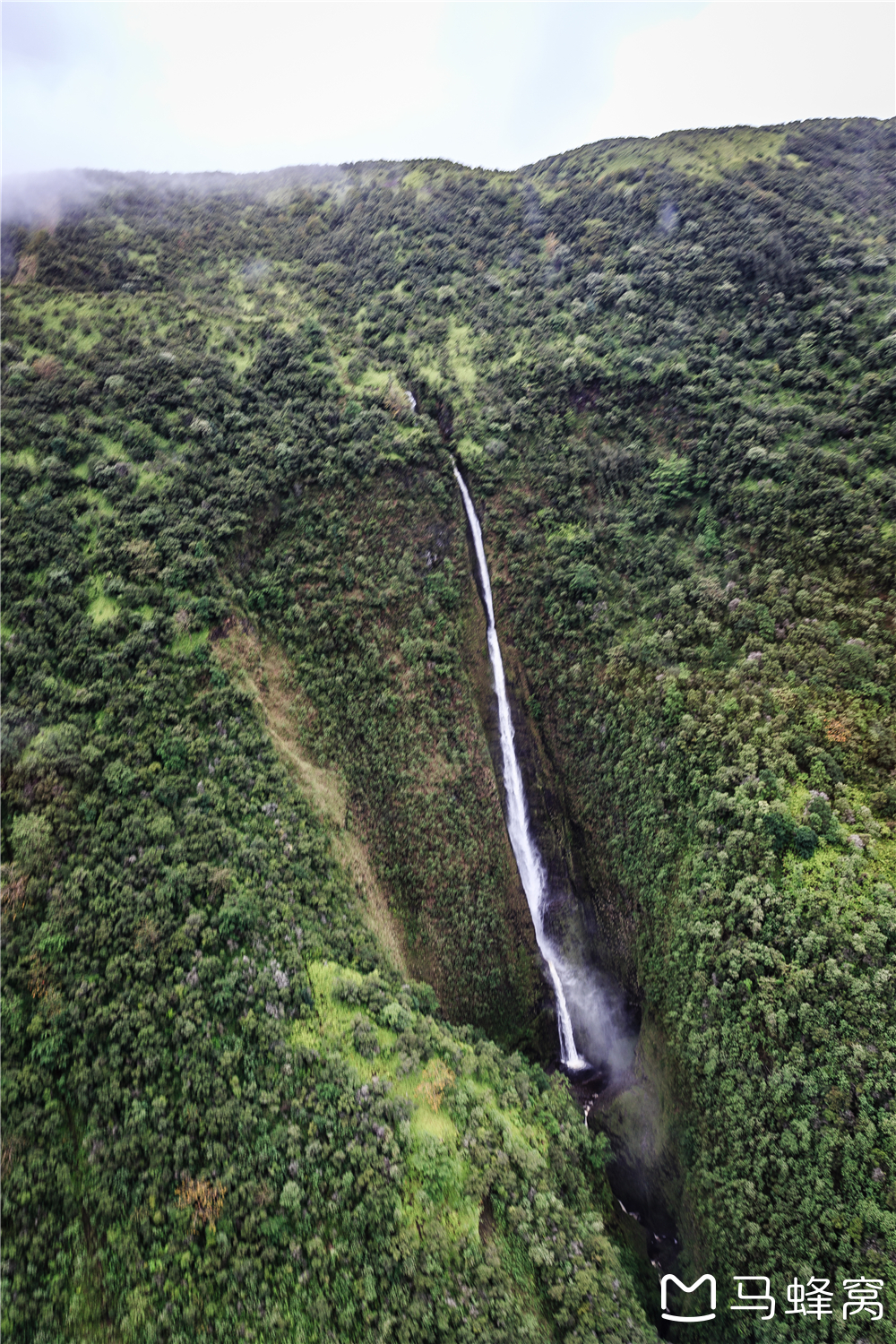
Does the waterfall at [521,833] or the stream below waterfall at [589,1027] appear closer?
the stream below waterfall at [589,1027]

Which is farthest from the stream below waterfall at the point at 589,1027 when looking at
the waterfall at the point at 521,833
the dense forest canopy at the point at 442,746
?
the dense forest canopy at the point at 442,746

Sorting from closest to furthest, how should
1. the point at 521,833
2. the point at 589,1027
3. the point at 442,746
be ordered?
the point at 589,1027
the point at 442,746
the point at 521,833

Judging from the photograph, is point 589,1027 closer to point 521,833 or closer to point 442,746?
point 521,833

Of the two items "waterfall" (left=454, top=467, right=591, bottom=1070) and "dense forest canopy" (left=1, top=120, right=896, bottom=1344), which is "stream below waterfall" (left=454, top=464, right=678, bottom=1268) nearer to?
"waterfall" (left=454, top=467, right=591, bottom=1070)

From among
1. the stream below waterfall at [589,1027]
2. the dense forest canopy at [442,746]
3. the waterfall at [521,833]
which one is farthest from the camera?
the waterfall at [521,833]

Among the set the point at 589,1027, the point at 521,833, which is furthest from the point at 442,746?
the point at 589,1027

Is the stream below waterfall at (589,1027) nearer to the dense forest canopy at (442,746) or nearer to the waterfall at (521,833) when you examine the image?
the waterfall at (521,833)

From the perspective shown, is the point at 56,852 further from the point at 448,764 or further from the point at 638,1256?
the point at 638,1256
